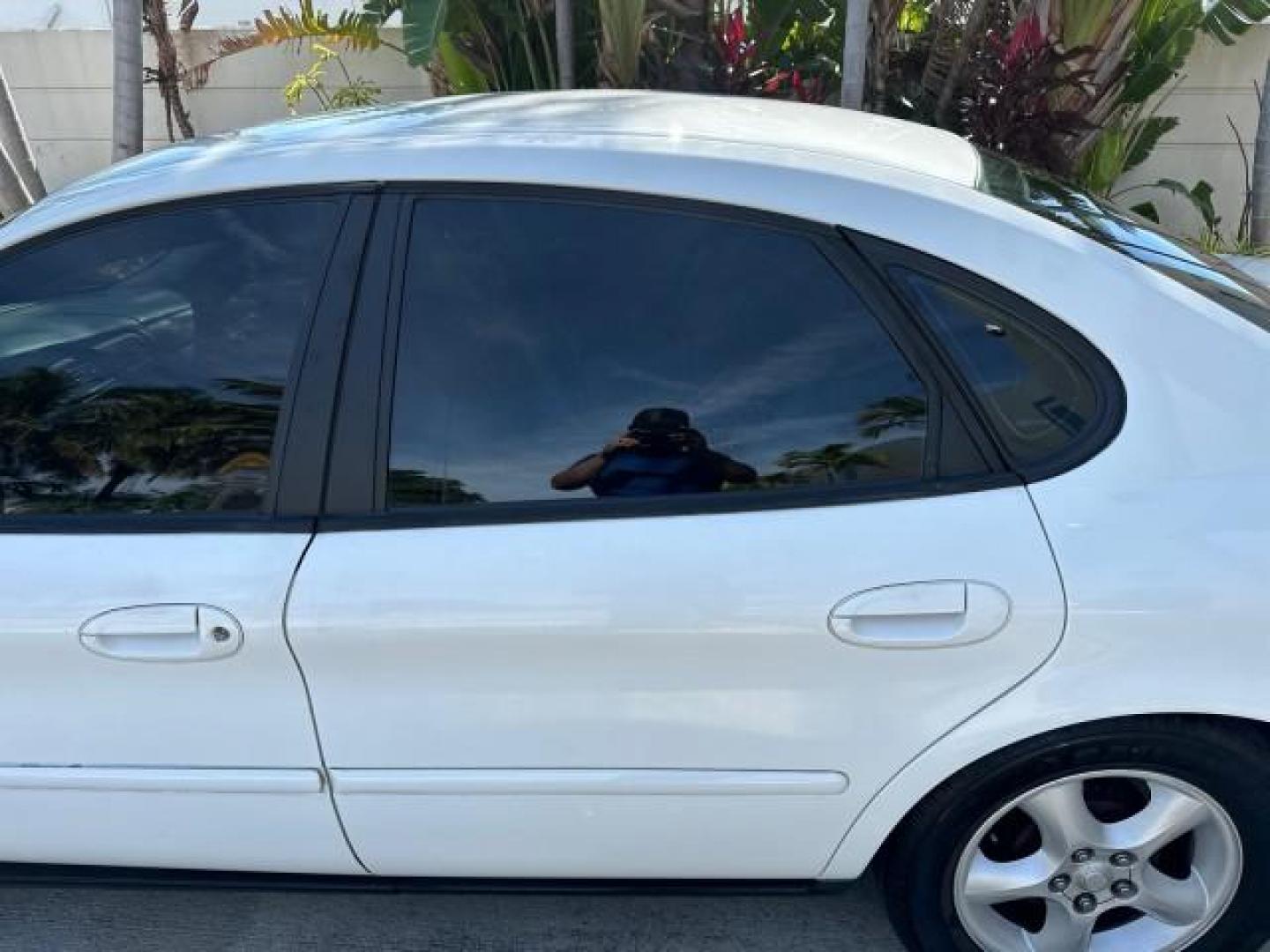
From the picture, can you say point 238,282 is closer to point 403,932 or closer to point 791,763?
point 791,763

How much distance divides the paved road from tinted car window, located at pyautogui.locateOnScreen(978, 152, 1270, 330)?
1.52 m

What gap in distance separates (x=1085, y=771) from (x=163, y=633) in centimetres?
167

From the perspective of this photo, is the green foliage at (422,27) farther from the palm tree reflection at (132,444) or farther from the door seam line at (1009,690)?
the door seam line at (1009,690)

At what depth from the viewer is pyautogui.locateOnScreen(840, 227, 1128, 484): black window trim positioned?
1.84 m

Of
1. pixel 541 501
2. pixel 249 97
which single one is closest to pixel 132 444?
pixel 541 501

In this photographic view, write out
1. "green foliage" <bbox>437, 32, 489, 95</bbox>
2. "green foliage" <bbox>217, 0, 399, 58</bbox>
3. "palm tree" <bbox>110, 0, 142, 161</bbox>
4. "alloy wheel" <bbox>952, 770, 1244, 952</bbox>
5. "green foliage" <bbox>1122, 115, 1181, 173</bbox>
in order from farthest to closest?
"green foliage" <bbox>1122, 115, 1181, 173</bbox>
"green foliage" <bbox>217, 0, 399, 58</bbox>
"green foliage" <bbox>437, 32, 489, 95</bbox>
"palm tree" <bbox>110, 0, 142, 161</bbox>
"alloy wheel" <bbox>952, 770, 1244, 952</bbox>

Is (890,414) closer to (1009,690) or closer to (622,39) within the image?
(1009,690)

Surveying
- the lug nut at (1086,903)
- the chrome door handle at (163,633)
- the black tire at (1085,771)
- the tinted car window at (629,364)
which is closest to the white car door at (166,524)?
the chrome door handle at (163,633)

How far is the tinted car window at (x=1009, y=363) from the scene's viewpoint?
6.07 feet

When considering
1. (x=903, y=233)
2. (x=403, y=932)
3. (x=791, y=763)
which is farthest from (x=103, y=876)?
(x=903, y=233)

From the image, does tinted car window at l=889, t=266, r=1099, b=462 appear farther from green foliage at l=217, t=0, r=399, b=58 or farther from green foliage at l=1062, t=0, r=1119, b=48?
green foliage at l=217, t=0, r=399, b=58

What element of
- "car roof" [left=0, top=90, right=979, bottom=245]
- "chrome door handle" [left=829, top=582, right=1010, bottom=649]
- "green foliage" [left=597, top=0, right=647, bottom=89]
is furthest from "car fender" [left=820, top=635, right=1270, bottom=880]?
"green foliage" [left=597, top=0, right=647, bottom=89]

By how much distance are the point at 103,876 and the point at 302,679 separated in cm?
70

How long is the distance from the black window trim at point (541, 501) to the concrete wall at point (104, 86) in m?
5.58
